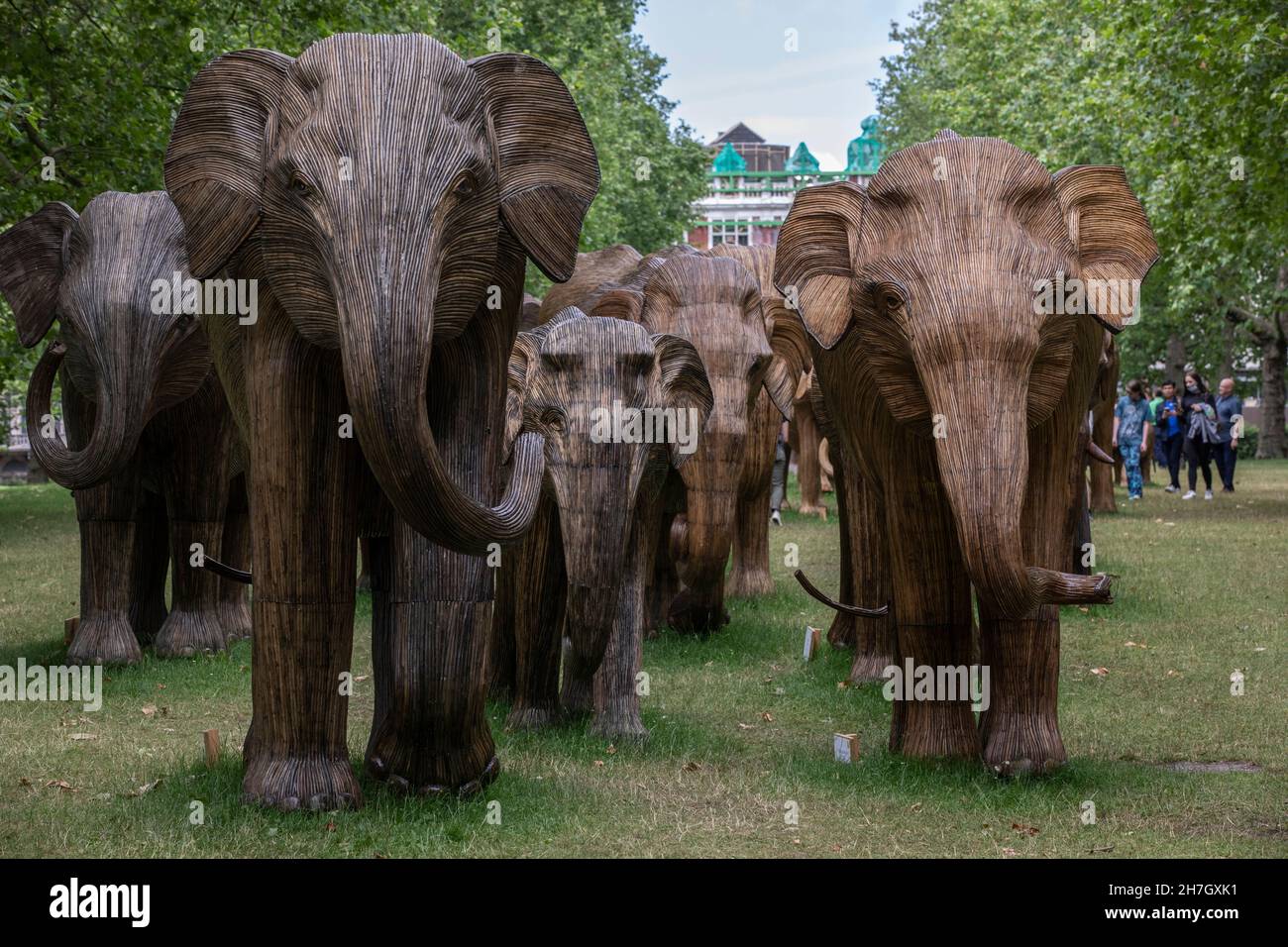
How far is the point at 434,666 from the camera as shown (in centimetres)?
612

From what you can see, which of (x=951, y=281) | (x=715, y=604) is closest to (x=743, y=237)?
(x=715, y=604)

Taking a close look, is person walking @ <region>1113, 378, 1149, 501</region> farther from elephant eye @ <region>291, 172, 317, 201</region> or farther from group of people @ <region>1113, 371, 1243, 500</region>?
elephant eye @ <region>291, 172, 317, 201</region>

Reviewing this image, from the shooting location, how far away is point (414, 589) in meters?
6.12

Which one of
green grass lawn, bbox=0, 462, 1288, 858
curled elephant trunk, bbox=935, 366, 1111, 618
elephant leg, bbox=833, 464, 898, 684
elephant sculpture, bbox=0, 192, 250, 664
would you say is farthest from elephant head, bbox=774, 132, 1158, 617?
elephant sculpture, bbox=0, 192, 250, 664

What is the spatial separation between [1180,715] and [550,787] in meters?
3.76

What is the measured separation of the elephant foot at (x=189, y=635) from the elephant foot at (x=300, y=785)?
181 inches

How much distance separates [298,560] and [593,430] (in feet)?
6.89

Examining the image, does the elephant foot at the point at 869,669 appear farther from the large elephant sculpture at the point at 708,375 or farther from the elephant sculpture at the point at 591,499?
the elephant sculpture at the point at 591,499

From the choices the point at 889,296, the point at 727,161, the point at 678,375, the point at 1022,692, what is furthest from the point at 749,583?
the point at 727,161

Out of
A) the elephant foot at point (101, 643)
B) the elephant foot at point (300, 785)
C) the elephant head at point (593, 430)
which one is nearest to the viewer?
the elephant foot at point (300, 785)

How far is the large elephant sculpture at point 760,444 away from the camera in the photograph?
13.1 meters

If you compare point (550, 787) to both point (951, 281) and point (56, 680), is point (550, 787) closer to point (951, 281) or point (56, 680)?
point (951, 281)

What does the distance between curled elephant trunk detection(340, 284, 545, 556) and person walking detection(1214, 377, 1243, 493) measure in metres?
21.5

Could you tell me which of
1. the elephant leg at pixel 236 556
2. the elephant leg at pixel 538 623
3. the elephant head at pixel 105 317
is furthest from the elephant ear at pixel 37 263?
the elephant leg at pixel 538 623
